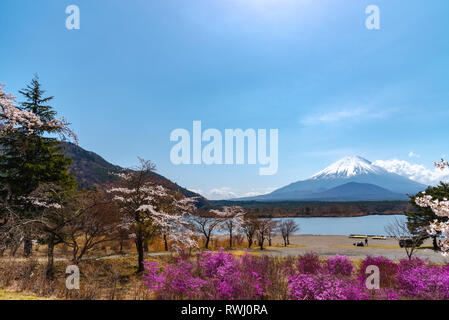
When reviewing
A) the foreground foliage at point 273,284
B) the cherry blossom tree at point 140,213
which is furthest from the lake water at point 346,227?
the cherry blossom tree at point 140,213

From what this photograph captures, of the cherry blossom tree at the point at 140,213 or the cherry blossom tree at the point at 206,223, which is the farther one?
the cherry blossom tree at the point at 206,223

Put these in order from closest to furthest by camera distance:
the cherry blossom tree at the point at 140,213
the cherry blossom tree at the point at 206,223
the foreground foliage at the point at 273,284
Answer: the foreground foliage at the point at 273,284 < the cherry blossom tree at the point at 140,213 < the cherry blossom tree at the point at 206,223

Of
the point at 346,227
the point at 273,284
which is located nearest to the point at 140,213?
the point at 273,284

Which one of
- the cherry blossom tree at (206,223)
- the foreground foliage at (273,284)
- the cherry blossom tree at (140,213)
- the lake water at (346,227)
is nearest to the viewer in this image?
the foreground foliage at (273,284)

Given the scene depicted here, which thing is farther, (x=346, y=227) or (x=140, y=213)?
(x=346, y=227)

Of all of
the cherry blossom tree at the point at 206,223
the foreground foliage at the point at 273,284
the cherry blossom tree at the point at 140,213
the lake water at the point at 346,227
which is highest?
the cherry blossom tree at the point at 140,213

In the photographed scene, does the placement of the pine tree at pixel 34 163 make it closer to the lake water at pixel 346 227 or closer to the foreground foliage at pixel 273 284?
the foreground foliage at pixel 273 284

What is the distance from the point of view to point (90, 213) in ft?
43.8

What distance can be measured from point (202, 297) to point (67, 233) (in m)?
9.55

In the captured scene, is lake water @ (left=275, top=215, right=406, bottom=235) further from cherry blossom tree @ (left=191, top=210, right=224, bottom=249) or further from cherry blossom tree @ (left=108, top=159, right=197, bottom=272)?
cherry blossom tree @ (left=108, top=159, right=197, bottom=272)

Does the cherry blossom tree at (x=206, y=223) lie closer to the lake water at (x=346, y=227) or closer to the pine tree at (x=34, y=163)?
the pine tree at (x=34, y=163)

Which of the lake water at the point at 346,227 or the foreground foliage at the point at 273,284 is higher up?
the foreground foliage at the point at 273,284

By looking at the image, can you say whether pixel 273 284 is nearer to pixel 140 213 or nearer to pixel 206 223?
pixel 140 213
